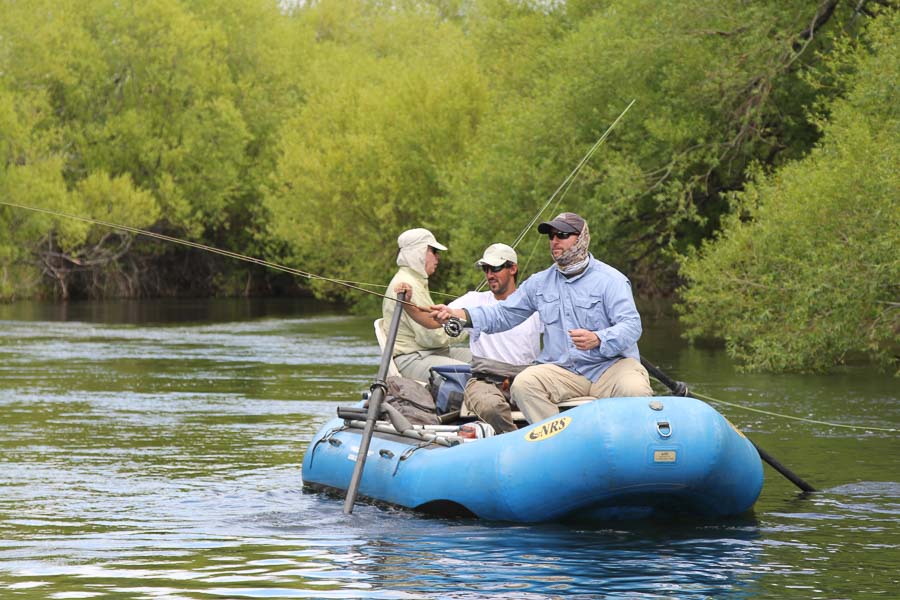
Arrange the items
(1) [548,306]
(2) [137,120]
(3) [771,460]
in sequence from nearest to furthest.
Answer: (1) [548,306] → (3) [771,460] → (2) [137,120]

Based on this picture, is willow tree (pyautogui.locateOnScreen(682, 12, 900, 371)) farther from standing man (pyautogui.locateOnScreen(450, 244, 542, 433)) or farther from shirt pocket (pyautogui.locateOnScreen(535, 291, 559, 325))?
shirt pocket (pyautogui.locateOnScreen(535, 291, 559, 325))

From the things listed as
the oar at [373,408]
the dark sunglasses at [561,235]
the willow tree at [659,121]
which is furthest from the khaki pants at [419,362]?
the willow tree at [659,121]

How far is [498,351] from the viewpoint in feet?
35.1

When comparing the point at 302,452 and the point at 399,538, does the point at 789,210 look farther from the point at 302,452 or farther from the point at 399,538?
the point at 399,538

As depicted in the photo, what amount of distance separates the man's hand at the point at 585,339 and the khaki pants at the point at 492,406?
3.15ft

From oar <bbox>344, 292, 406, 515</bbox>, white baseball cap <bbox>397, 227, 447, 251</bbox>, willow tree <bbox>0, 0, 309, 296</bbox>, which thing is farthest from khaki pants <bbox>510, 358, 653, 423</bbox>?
willow tree <bbox>0, 0, 309, 296</bbox>

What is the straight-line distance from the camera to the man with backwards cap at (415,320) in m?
11.2

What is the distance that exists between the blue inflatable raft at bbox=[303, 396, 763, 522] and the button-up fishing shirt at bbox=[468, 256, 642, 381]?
57cm

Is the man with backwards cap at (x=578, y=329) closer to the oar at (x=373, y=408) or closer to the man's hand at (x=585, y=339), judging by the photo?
the man's hand at (x=585, y=339)

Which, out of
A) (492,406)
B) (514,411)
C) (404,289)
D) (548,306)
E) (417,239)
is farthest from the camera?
(417,239)

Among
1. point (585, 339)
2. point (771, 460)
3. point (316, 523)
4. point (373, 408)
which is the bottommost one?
point (316, 523)

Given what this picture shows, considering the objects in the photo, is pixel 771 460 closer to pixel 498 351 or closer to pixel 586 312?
pixel 498 351

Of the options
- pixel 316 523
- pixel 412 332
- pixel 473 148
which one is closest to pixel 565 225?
pixel 412 332

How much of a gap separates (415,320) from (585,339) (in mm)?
1991
